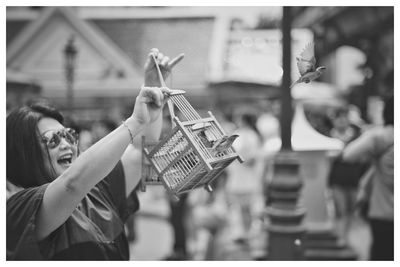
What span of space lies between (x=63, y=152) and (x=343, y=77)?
85.8 feet

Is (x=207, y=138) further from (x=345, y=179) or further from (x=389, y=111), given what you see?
(x=345, y=179)

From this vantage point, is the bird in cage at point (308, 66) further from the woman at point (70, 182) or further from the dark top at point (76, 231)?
the dark top at point (76, 231)

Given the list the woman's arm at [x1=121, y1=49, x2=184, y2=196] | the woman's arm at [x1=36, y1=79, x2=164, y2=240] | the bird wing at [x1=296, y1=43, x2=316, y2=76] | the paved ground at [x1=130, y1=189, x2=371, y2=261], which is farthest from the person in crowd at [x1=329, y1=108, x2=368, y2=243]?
the woman's arm at [x1=36, y1=79, x2=164, y2=240]

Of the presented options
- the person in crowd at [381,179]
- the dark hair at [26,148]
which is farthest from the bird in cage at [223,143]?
the person in crowd at [381,179]

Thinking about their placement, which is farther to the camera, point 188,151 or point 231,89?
point 231,89

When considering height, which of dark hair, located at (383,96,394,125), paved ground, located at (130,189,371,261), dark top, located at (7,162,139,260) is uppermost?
dark hair, located at (383,96,394,125)

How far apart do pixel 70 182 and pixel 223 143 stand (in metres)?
0.51

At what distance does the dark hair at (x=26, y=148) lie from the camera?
1.83 m

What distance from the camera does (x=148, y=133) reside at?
80.2 inches

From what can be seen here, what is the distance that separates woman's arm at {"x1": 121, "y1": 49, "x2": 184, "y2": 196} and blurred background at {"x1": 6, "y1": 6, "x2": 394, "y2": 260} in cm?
24

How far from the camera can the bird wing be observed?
175cm

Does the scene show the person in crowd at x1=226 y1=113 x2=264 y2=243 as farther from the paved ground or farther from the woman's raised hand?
the woman's raised hand

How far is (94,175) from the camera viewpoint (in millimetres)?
1578


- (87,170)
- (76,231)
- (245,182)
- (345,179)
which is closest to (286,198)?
(245,182)
